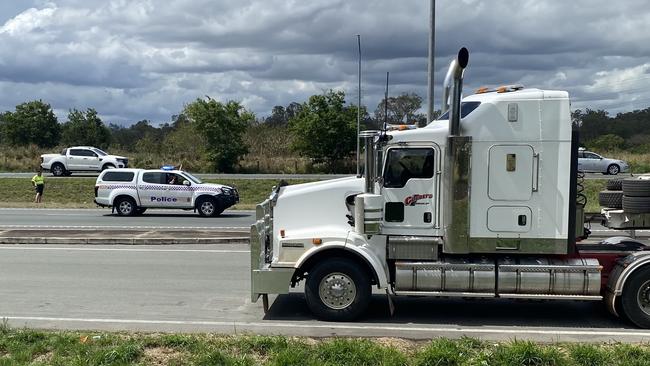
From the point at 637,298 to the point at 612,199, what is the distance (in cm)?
135

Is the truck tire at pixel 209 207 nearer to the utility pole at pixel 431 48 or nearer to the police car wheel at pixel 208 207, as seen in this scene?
the police car wheel at pixel 208 207

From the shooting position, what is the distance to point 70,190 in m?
34.6

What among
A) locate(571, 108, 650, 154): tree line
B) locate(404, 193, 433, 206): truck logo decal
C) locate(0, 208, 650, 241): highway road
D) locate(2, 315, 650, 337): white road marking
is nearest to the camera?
locate(2, 315, 650, 337): white road marking

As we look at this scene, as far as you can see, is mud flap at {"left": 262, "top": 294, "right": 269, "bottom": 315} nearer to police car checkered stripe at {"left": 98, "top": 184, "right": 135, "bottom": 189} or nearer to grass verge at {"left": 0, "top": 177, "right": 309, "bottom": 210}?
police car checkered stripe at {"left": 98, "top": 184, "right": 135, "bottom": 189}

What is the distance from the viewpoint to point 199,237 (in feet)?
51.7

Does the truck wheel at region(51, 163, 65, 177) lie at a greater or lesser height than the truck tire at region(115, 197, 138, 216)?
greater

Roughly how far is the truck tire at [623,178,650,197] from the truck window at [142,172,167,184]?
19094 millimetres

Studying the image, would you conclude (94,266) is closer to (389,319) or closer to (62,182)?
(389,319)

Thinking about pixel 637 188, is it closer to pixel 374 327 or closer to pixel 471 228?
pixel 471 228

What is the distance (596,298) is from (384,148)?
10.0 feet

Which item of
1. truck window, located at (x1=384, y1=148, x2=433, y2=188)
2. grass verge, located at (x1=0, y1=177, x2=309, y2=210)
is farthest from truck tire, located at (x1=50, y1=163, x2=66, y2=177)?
truck window, located at (x1=384, y1=148, x2=433, y2=188)

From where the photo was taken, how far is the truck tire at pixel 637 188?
782cm

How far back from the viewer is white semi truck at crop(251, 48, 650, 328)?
24.8 ft

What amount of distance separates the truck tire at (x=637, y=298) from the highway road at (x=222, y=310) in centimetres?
15
